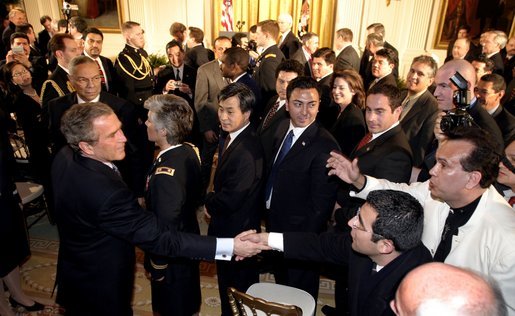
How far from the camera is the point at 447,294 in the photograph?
105 cm

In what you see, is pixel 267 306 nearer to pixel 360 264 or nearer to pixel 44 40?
pixel 360 264

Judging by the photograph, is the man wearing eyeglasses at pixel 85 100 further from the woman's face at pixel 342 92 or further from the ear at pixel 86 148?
the woman's face at pixel 342 92

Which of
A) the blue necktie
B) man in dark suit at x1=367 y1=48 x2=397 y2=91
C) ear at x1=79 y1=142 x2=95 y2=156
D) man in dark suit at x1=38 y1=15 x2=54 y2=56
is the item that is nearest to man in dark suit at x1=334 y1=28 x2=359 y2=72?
man in dark suit at x1=367 y1=48 x2=397 y2=91

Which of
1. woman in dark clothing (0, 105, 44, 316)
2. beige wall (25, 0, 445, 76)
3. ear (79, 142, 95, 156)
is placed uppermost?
beige wall (25, 0, 445, 76)

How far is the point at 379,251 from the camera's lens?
169 cm

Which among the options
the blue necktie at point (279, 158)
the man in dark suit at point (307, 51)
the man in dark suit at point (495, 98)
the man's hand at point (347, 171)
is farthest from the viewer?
the man in dark suit at point (307, 51)

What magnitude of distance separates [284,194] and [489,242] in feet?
4.88

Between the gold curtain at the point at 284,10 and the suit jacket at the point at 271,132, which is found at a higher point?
the gold curtain at the point at 284,10

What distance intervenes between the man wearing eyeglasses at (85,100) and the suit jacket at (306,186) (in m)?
1.83

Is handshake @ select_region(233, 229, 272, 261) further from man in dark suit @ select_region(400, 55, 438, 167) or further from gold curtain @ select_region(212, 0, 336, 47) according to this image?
gold curtain @ select_region(212, 0, 336, 47)

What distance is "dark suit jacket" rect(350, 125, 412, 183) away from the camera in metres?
2.60

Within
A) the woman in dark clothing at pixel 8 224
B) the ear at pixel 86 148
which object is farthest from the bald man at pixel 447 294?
the woman in dark clothing at pixel 8 224

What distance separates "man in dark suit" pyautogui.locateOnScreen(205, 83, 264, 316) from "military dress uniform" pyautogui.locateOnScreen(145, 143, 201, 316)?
219 mm

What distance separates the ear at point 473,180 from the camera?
181 centimetres
